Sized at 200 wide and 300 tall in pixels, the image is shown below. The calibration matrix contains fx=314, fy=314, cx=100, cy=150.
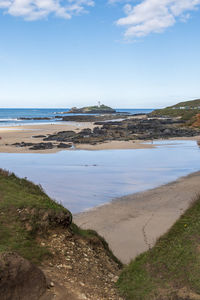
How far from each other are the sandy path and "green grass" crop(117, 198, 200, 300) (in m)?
2.61

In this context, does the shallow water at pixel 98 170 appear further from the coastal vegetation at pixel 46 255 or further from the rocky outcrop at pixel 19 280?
the rocky outcrop at pixel 19 280

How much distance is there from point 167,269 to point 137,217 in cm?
777

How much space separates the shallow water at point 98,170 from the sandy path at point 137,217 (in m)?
1.24

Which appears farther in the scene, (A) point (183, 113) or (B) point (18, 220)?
(A) point (183, 113)

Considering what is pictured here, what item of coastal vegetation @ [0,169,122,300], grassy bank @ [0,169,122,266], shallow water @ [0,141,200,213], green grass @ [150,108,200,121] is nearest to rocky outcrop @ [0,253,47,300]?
coastal vegetation @ [0,169,122,300]

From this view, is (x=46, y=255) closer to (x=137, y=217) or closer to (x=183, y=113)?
(x=137, y=217)

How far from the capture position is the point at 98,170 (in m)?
27.0

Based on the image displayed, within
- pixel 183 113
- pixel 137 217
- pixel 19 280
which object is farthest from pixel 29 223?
pixel 183 113

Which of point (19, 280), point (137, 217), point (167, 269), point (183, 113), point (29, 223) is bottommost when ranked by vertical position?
point (137, 217)

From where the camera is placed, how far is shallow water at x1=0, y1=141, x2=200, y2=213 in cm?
1980

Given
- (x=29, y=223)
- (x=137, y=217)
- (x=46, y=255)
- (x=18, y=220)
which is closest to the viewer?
(x=46, y=255)

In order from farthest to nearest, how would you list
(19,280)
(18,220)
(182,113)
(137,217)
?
(182,113) < (137,217) < (18,220) < (19,280)

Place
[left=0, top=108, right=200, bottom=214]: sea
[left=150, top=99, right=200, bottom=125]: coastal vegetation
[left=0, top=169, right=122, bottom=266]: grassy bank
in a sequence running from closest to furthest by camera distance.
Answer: [left=0, top=169, right=122, bottom=266]: grassy bank < [left=0, top=108, right=200, bottom=214]: sea < [left=150, top=99, right=200, bottom=125]: coastal vegetation

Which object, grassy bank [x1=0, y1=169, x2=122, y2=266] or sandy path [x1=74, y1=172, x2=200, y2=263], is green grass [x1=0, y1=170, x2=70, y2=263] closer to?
grassy bank [x1=0, y1=169, x2=122, y2=266]
